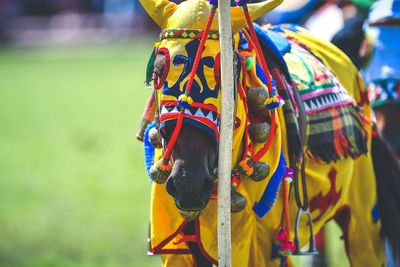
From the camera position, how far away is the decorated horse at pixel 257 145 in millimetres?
2135

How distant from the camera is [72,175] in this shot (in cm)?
794

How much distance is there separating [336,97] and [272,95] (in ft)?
2.56

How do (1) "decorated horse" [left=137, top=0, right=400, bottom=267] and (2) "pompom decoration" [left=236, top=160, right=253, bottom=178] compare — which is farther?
(2) "pompom decoration" [left=236, top=160, right=253, bottom=178]

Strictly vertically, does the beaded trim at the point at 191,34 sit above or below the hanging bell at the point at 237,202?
above

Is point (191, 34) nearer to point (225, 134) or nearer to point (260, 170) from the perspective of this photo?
point (225, 134)

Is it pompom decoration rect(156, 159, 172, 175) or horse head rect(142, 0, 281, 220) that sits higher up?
horse head rect(142, 0, 281, 220)

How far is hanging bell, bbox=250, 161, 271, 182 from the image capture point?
7.70ft

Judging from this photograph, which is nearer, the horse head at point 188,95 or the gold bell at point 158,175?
the horse head at point 188,95

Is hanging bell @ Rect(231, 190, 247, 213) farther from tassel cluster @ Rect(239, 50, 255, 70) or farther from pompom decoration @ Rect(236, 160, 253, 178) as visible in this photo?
tassel cluster @ Rect(239, 50, 255, 70)

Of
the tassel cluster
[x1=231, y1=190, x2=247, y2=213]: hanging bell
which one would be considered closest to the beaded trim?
the tassel cluster

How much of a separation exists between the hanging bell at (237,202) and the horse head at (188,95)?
170 millimetres

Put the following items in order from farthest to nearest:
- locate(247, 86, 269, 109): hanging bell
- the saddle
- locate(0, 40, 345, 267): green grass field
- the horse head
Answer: locate(0, 40, 345, 267): green grass field
the saddle
locate(247, 86, 269, 109): hanging bell
the horse head

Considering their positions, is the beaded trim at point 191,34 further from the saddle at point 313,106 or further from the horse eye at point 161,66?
the saddle at point 313,106

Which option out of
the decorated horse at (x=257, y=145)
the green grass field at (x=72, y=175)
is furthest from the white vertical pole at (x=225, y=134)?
the green grass field at (x=72, y=175)
